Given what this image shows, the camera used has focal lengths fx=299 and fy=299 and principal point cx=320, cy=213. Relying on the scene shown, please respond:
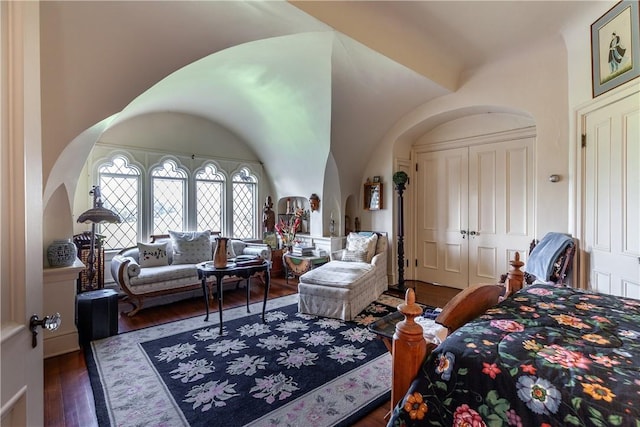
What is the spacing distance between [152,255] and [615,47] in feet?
17.3

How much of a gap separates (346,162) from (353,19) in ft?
8.15

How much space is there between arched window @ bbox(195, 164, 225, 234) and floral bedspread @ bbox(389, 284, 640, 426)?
5001 mm

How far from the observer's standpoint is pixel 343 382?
217 centimetres

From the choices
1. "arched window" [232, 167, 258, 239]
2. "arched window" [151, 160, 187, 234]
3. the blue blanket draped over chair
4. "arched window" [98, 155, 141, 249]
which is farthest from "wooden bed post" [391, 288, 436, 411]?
"arched window" [232, 167, 258, 239]

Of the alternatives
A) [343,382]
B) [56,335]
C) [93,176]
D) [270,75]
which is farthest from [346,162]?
[56,335]

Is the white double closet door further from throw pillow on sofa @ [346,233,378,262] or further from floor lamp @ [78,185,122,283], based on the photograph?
floor lamp @ [78,185,122,283]

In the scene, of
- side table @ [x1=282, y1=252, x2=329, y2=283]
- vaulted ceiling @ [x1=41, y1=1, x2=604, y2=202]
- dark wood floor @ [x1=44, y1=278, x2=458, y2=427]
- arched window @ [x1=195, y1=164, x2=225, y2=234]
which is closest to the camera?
dark wood floor @ [x1=44, y1=278, x2=458, y2=427]

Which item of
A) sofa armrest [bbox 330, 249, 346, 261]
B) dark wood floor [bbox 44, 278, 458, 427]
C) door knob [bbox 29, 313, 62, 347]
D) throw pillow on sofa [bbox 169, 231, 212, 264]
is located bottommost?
dark wood floor [bbox 44, 278, 458, 427]

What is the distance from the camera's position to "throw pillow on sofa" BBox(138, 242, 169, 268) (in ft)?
13.3

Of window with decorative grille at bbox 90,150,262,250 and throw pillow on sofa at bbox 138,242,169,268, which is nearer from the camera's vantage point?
throw pillow on sofa at bbox 138,242,169,268

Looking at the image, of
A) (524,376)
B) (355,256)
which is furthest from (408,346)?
(355,256)

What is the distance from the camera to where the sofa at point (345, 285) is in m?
3.31

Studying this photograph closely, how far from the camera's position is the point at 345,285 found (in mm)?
3316

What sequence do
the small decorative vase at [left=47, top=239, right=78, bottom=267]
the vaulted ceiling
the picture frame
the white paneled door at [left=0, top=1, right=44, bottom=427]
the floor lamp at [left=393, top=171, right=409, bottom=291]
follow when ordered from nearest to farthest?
the white paneled door at [left=0, top=1, right=44, bottom=427], the vaulted ceiling, the picture frame, the small decorative vase at [left=47, top=239, right=78, bottom=267], the floor lamp at [left=393, top=171, right=409, bottom=291]
